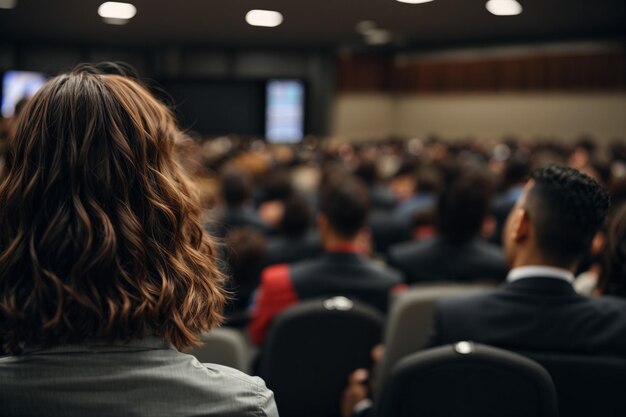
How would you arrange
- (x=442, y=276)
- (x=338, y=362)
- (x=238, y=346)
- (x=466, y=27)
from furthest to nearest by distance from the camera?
1. (x=466, y=27)
2. (x=442, y=276)
3. (x=338, y=362)
4. (x=238, y=346)

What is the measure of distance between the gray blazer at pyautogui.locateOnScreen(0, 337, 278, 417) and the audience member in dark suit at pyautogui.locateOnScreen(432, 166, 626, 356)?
92 cm

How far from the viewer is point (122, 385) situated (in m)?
1.03

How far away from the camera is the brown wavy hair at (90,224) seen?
3.49 ft

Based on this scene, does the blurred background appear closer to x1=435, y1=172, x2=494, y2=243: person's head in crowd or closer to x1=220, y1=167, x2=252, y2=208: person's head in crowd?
x1=220, y1=167, x2=252, y2=208: person's head in crowd

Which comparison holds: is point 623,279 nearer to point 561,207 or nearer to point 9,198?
point 561,207

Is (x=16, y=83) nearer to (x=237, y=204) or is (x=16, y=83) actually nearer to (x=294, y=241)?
(x=237, y=204)

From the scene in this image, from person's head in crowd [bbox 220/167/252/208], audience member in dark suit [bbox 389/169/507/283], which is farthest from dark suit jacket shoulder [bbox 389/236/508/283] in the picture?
person's head in crowd [bbox 220/167/252/208]

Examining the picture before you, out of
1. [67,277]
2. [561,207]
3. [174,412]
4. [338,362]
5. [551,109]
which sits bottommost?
[338,362]

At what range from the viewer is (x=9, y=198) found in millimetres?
1110

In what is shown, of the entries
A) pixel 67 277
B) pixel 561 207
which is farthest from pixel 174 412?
pixel 561 207

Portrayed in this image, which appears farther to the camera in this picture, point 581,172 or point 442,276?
point 442,276

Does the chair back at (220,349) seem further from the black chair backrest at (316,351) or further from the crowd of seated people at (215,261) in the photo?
the black chair backrest at (316,351)

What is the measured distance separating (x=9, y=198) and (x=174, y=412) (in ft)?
1.47

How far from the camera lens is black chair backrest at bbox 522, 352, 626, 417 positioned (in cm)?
167
